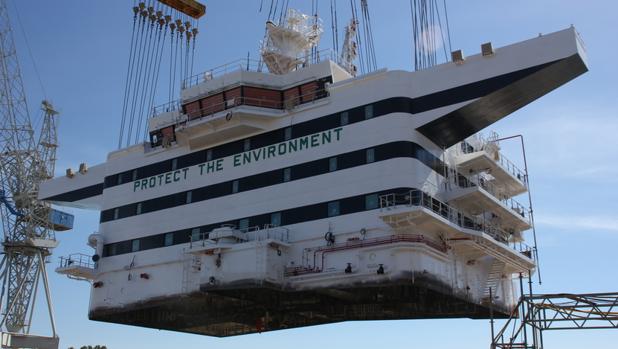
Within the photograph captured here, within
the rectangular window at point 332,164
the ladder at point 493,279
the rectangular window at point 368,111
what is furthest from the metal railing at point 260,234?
the ladder at point 493,279

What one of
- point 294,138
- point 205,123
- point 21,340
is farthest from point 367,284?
point 21,340

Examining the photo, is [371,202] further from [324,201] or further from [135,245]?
[135,245]

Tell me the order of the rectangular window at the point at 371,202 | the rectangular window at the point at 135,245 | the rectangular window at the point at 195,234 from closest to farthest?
the rectangular window at the point at 371,202 < the rectangular window at the point at 195,234 < the rectangular window at the point at 135,245

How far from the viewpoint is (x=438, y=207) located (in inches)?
1572

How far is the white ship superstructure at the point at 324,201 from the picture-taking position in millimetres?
38500

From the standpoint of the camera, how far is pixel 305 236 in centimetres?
4100

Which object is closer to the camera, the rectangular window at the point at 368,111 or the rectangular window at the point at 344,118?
the rectangular window at the point at 368,111

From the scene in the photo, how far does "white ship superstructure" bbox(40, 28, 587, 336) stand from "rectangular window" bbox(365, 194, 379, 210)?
134 mm

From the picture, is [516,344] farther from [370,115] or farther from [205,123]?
[205,123]

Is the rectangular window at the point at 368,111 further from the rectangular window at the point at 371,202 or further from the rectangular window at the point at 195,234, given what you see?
the rectangular window at the point at 195,234

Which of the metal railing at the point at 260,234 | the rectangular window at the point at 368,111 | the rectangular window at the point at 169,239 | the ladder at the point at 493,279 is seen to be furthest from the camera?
the rectangular window at the point at 169,239

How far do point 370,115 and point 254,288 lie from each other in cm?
1181

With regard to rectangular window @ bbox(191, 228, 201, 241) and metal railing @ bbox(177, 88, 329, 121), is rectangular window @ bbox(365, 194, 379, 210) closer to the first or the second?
metal railing @ bbox(177, 88, 329, 121)

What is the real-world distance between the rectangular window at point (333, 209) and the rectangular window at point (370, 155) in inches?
118
